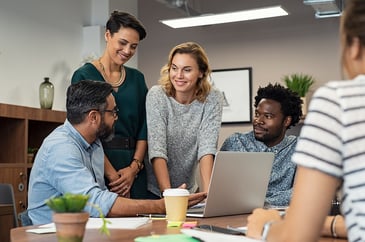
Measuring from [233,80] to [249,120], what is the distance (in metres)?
0.48

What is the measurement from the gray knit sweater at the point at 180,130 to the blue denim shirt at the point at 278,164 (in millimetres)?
262

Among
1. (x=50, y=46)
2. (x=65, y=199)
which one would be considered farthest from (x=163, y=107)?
(x=50, y=46)

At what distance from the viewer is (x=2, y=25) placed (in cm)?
437

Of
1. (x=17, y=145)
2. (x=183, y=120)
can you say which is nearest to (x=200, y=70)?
(x=183, y=120)

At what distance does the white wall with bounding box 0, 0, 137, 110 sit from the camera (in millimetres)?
4422

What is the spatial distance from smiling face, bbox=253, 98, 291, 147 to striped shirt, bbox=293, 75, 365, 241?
6.06 feet

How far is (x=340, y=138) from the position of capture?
873 millimetres

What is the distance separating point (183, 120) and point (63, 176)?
0.75 meters

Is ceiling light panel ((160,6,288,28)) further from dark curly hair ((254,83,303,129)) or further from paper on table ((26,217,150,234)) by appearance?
paper on table ((26,217,150,234))

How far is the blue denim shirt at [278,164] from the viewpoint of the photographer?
7.77 ft

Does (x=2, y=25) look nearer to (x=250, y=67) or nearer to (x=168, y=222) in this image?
(x=250, y=67)

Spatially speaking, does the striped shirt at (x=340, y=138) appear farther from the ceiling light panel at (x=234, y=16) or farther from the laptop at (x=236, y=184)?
the ceiling light panel at (x=234, y=16)

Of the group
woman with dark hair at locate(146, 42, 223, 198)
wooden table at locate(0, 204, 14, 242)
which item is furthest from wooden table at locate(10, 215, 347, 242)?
wooden table at locate(0, 204, 14, 242)

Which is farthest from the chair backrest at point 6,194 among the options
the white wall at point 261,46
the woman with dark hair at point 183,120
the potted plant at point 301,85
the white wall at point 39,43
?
the white wall at point 261,46
